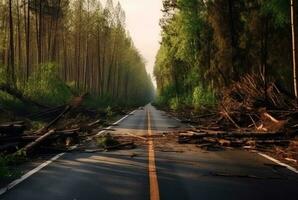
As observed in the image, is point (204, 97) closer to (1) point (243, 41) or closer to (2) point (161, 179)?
(1) point (243, 41)

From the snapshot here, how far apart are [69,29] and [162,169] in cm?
6356

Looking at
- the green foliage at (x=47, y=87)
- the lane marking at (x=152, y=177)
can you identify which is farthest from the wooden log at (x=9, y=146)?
the green foliage at (x=47, y=87)

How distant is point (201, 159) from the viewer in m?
14.0

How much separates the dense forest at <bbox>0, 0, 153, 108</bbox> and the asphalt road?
1731 cm

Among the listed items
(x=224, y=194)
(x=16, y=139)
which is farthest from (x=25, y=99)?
(x=224, y=194)

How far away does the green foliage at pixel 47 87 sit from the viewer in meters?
37.7

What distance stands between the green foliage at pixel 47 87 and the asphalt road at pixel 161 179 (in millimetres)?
23303

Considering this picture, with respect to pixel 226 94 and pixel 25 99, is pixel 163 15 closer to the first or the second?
pixel 25 99

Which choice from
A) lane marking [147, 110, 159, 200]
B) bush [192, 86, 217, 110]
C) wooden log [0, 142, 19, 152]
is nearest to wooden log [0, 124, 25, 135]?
wooden log [0, 142, 19, 152]

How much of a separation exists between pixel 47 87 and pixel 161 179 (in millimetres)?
30955

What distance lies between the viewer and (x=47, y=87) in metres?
40.3

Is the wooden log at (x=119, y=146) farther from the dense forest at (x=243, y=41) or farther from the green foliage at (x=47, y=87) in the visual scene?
the green foliage at (x=47, y=87)

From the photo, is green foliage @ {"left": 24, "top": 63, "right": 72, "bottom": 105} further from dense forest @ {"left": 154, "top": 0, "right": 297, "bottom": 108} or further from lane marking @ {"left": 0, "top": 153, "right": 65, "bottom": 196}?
lane marking @ {"left": 0, "top": 153, "right": 65, "bottom": 196}

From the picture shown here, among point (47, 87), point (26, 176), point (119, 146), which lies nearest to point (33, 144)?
point (119, 146)
